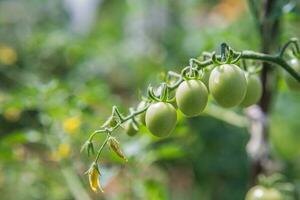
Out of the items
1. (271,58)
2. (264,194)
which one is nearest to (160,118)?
(271,58)

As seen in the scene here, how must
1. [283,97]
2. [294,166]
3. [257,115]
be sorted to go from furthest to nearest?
1. [294,166]
2. [283,97]
3. [257,115]

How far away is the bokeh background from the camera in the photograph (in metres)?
1.35

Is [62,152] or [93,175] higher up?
[62,152]

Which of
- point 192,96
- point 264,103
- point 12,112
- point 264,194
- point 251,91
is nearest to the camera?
point 192,96

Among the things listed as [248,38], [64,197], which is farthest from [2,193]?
[248,38]

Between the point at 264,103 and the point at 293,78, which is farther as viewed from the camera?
the point at 264,103

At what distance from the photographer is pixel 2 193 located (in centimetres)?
181

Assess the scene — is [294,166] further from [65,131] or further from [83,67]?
[65,131]

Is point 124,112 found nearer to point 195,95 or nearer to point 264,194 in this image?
point 264,194

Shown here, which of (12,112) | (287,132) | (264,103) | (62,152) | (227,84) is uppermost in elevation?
(12,112)

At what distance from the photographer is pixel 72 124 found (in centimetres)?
135

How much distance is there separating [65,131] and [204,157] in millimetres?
625

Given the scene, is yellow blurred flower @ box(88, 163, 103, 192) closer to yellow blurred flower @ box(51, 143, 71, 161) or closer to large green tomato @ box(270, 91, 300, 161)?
yellow blurred flower @ box(51, 143, 71, 161)

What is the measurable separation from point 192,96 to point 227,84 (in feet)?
0.14
